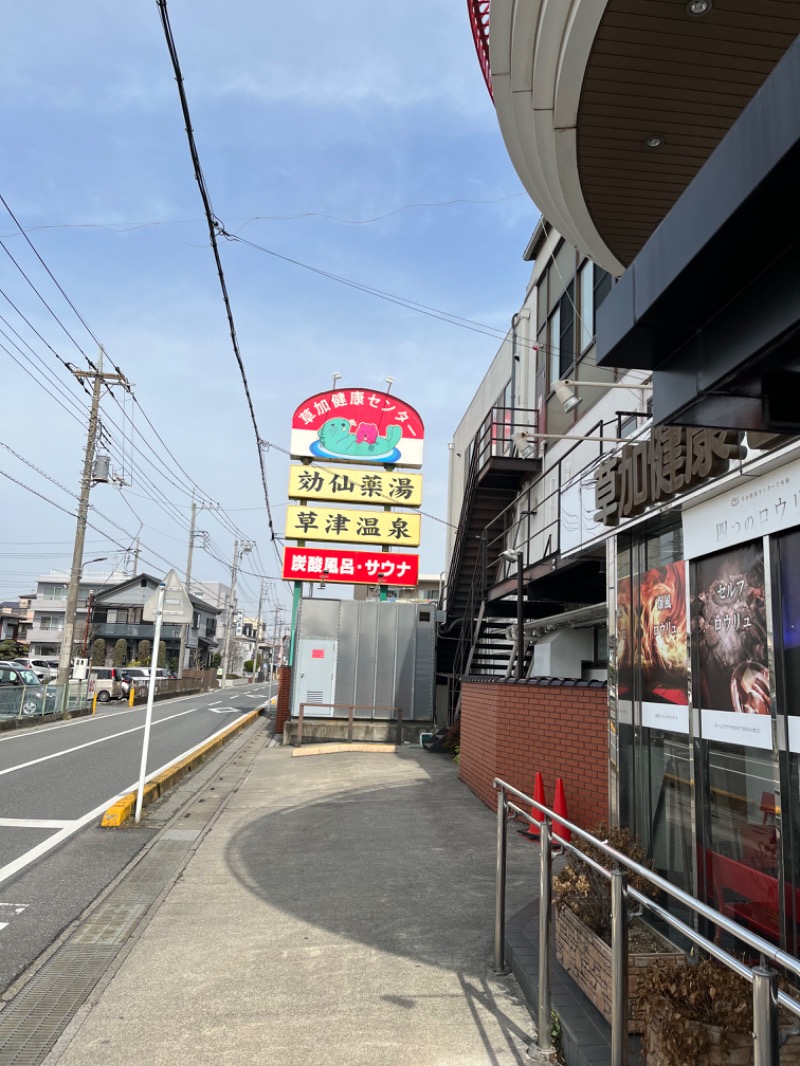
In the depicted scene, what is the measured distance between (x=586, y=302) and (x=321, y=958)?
11692mm

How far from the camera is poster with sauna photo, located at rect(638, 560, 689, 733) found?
5.79 meters

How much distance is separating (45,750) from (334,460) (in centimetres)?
1171

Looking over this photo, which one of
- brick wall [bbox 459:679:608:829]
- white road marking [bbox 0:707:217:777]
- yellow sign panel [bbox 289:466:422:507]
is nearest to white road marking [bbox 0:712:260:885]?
white road marking [bbox 0:707:217:777]

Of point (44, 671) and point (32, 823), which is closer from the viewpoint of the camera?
point (32, 823)

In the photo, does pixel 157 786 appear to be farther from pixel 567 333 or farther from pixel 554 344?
pixel 554 344

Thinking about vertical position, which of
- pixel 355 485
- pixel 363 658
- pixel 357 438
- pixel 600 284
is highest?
pixel 357 438

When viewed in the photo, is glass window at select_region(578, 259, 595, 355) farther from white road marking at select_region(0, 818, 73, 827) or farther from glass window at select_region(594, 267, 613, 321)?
white road marking at select_region(0, 818, 73, 827)

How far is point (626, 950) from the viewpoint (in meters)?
3.11

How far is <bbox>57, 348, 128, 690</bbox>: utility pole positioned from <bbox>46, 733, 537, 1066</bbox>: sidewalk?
65.4 ft

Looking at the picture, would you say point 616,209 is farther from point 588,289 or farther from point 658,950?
point 588,289

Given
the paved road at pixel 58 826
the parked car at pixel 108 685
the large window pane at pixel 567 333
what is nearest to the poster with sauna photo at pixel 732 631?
the paved road at pixel 58 826

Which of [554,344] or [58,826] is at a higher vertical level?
[554,344]

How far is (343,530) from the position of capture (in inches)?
952

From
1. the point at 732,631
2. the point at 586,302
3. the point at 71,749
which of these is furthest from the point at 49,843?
the point at 586,302
